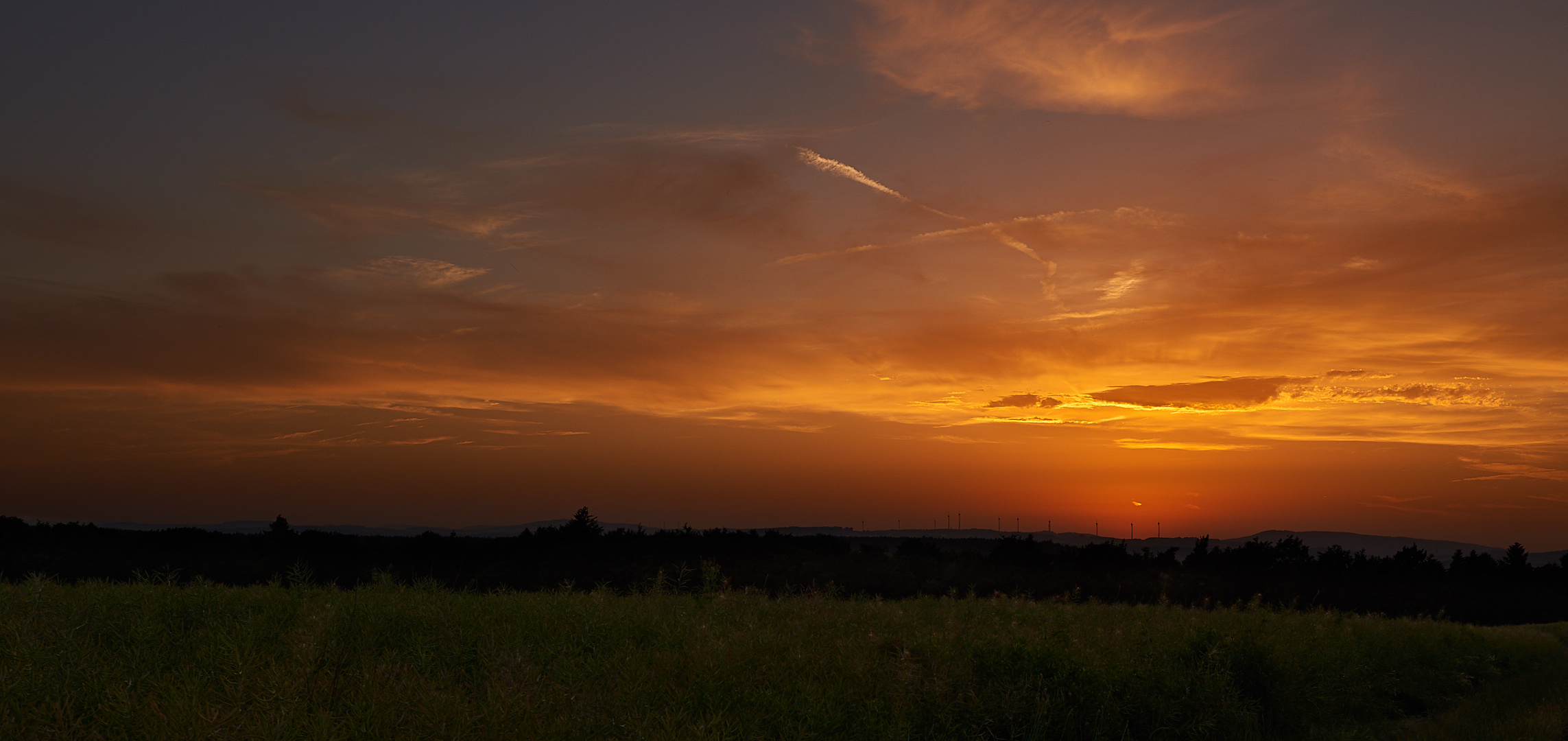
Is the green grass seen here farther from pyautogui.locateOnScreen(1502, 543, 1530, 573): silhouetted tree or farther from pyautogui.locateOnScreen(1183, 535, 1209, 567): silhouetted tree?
pyautogui.locateOnScreen(1502, 543, 1530, 573): silhouetted tree

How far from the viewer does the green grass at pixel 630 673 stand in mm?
7086

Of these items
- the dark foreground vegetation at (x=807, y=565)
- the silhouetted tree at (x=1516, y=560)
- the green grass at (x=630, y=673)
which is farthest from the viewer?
the silhouetted tree at (x=1516, y=560)

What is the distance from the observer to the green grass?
23.2 feet

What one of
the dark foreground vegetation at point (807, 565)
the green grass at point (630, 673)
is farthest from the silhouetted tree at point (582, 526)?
the green grass at point (630, 673)

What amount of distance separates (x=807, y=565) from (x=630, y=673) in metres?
24.2

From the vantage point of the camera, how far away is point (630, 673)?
9172 millimetres

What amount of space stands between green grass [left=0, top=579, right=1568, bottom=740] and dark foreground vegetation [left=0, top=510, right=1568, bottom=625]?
15.0 meters

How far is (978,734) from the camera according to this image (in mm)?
8781

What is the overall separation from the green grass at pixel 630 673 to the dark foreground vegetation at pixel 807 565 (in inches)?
590

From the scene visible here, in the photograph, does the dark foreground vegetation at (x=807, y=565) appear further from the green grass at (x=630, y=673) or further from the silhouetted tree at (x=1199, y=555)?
the green grass at (x=630, y=673)

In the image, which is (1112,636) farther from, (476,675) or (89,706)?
(89,706)

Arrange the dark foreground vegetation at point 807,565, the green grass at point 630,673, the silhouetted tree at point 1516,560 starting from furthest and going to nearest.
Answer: the silhouetted tree at point 1516,560 → the dark foreground vegetation at point 807,565 → the green grass at point 630,673

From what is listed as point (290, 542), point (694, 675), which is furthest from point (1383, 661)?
point (290, 542)

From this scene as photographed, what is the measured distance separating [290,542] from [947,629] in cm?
2949
